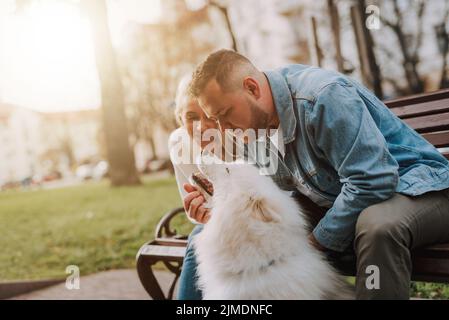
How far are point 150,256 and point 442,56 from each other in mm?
13106

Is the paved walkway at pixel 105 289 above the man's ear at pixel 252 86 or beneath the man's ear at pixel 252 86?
beneath

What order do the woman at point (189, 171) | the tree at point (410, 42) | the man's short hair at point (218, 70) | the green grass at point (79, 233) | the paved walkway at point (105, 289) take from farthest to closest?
the tree at point (410, 42)
the green grass at point (79, 233)
the paved walkway at point (105, 289)
the woman at point (189, 171)
the man's short hair at point (218, 70)

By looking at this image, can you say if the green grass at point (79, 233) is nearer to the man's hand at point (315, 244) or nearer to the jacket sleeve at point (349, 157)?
the man's hand at point (315, 244)

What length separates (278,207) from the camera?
2.06m

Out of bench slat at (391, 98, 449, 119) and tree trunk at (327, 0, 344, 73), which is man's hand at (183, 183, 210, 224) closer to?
bench slat at (391, 98, 449, 119)

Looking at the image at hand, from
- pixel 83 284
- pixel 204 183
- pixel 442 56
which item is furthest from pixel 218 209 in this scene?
pixel 442 56

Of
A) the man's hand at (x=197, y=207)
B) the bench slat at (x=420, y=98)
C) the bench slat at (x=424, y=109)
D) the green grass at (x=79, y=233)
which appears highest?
the bench slat at (x=420, y=98)

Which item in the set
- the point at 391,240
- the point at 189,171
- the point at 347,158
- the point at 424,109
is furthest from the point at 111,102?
the point at 391,240

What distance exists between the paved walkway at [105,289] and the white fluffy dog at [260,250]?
7.06 feet

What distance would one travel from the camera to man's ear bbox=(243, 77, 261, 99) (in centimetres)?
232

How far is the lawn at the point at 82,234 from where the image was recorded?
5.41 metres

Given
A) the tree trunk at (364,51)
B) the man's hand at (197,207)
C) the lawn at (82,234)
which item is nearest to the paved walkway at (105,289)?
the lawn at (82,234)

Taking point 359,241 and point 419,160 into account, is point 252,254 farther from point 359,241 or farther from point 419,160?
point 419,160

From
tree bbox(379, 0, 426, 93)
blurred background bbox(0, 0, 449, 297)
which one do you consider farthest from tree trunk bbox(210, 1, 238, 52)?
tree bbox(379, 0, 426, 93)
